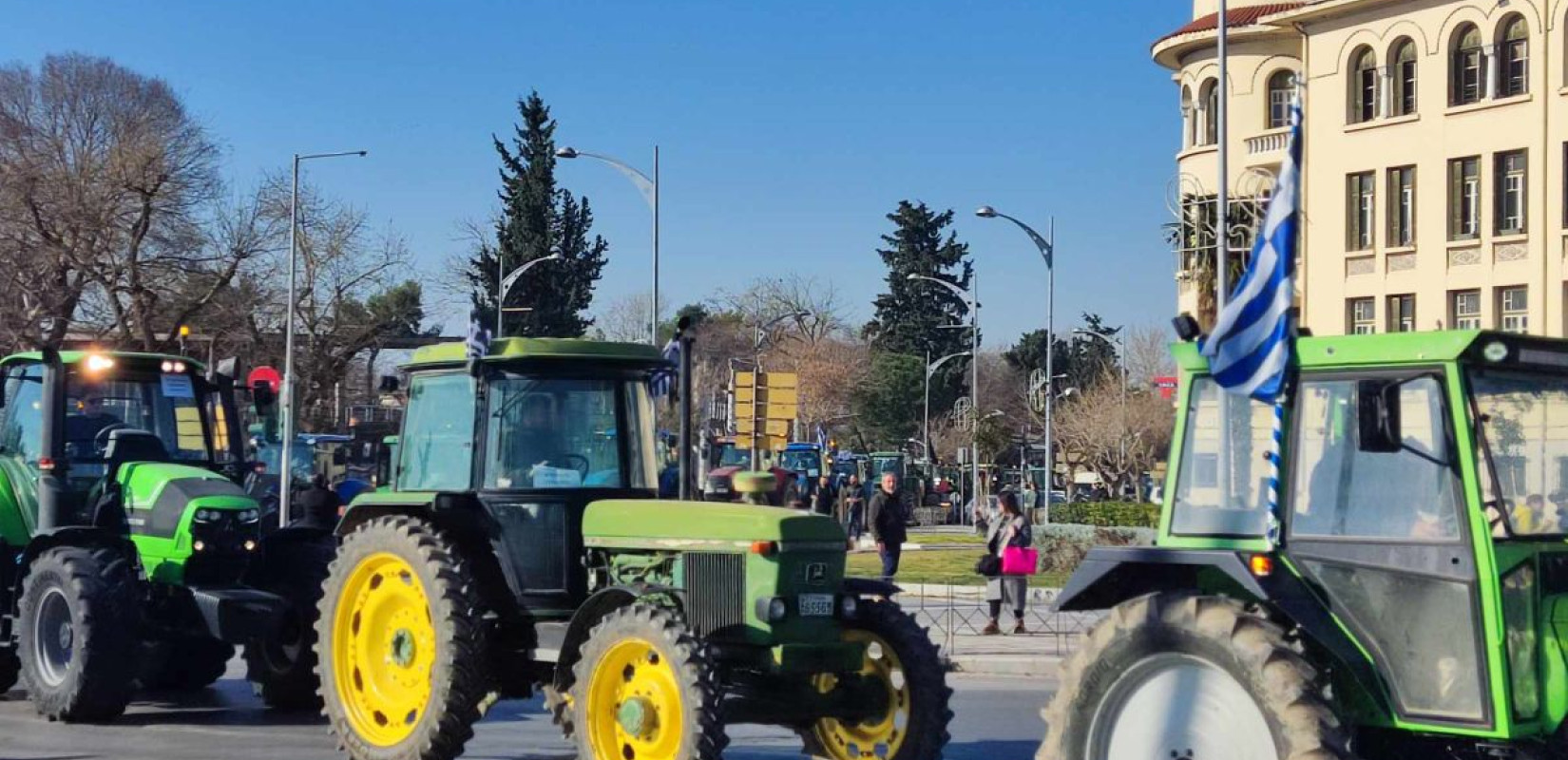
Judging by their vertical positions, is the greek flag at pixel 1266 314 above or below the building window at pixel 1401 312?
below

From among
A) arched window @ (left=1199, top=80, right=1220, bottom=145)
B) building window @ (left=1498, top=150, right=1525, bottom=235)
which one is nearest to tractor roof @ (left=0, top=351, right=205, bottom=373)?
building window @ (left=1498, top=150, right=1525, bottom=235)

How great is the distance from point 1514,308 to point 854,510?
580 inches

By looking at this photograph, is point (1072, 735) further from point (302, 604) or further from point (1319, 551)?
point (302, 604)

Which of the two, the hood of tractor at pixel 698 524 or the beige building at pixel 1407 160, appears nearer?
the hood of tractor at pixel 698 524

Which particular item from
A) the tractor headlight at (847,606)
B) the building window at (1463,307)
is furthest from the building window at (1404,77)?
the tractor headlight at (847,606)

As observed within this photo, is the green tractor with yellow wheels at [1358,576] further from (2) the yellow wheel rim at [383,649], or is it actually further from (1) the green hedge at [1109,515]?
(1) the green hedge at [1109,515]

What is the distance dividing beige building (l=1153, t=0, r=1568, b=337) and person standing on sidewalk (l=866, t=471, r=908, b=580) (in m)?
19.7

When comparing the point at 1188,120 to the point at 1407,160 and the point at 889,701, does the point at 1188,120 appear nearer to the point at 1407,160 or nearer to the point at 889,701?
the point at 1407,160

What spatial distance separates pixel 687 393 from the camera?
36.3 feet

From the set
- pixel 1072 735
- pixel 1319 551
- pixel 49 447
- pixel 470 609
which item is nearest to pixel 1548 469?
pixel 1319 551

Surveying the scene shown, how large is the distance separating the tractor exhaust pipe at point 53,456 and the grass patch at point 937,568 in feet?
41.9

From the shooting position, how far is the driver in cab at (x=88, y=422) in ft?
48.3

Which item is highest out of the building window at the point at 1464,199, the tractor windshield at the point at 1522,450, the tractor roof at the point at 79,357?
the building window at the point at 1464,199

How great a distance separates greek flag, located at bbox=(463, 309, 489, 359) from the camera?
11.3 m
